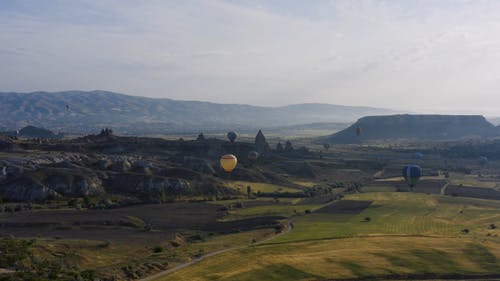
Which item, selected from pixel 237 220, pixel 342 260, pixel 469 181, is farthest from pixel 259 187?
pixel 342 260

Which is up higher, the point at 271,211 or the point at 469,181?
the point at 469,181

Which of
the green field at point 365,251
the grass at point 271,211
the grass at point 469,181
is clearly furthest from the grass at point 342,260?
the grass at point 469,181

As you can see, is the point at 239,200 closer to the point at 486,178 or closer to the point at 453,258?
the point at 453,258

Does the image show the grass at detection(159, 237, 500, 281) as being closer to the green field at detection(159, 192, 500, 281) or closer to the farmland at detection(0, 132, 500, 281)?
the green field at detection(159, 192, 500, 281)

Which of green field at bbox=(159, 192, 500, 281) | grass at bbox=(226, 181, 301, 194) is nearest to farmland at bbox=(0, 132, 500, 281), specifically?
green field at bbox=(159, 192, 500, 281)

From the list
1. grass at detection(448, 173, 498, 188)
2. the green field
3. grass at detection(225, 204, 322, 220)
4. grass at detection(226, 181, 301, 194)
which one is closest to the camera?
the green field

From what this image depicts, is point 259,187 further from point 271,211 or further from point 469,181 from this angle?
point 469,181

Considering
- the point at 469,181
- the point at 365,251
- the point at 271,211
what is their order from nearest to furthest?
the point at 365,251 < the point at 271,211 < the point at 469,181

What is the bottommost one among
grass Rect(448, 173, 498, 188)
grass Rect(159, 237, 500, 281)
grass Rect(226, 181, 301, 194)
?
grass Rect(159, 237, 500, 281)
